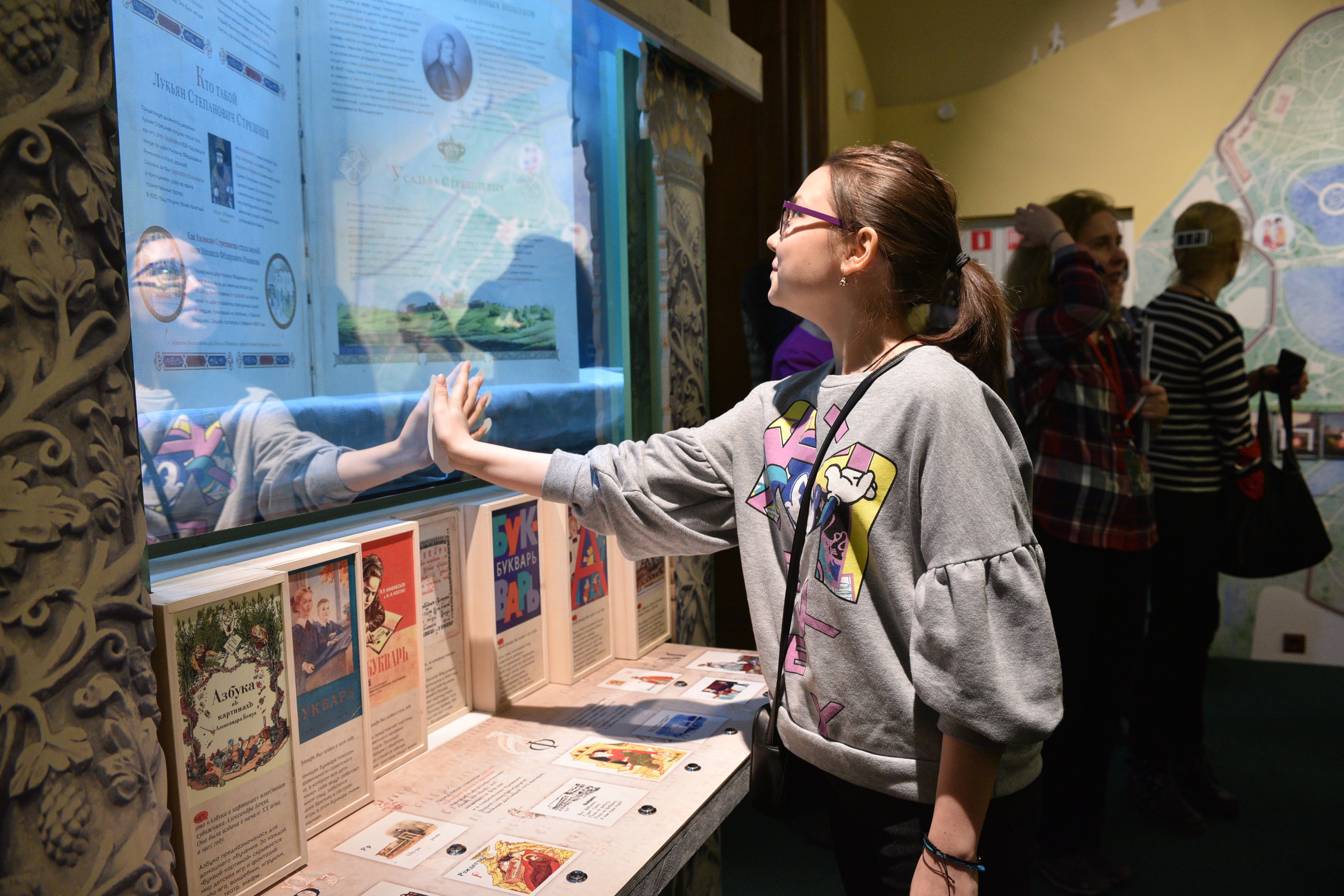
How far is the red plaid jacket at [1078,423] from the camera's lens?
2453 mm

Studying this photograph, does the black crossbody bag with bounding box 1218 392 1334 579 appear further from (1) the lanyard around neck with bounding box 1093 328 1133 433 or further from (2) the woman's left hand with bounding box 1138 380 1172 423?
(1) the lanyard around neck with bounding box 1093 328 1133 433

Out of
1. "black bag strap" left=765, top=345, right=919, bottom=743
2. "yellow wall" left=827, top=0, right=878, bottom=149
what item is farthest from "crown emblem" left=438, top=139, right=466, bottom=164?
"yellow wall" left=827, top=0, right=878, bottom=149

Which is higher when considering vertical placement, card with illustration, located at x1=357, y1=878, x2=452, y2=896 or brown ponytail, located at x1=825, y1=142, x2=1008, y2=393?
brown ponytail, located at x1=825, y1=142, x2=1008, y2=393

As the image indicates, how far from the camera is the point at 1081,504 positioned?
2.49 metres

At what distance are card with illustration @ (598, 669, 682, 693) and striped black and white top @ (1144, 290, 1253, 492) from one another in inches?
79.5

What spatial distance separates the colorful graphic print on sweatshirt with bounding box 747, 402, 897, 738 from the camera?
1.24 m

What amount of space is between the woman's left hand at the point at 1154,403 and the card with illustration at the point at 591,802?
2124 millimetres

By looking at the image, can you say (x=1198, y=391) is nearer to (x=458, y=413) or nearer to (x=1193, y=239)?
(x=1193, y=239)

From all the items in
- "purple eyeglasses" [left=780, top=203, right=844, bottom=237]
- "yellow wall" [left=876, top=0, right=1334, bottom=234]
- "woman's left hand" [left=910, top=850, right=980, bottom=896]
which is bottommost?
"woman's left hand" [left=910, top=850, right=980, bottom=896]

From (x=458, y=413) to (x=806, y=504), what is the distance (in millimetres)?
611

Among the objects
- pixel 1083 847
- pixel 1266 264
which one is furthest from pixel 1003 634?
pixel 1266 264

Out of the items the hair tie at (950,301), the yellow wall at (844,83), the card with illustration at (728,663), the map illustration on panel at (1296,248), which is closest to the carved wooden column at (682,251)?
the card with illustration at (728,663)

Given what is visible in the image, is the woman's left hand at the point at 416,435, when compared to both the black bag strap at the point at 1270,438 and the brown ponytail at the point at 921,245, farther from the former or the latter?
the black bag strap at the point at 1270,438

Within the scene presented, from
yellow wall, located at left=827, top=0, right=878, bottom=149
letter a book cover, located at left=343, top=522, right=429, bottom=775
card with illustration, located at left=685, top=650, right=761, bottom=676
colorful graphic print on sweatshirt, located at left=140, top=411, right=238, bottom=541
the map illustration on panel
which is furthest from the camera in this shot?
the map illustration on panel
